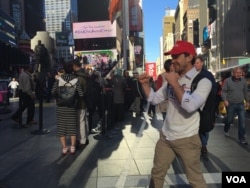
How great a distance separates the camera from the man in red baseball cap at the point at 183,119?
3980 millimetres

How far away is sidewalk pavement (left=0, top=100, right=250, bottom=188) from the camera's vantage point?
6.43 meters

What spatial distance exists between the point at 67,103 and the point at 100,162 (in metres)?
1.28

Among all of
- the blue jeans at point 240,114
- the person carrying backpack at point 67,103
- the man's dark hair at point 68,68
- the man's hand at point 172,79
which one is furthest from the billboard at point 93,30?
the man's hand at point 172,79

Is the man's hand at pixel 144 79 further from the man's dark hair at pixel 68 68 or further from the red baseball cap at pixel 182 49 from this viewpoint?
the man's dark hair at pixel 68 68

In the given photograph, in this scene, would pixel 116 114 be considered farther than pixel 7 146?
Yes

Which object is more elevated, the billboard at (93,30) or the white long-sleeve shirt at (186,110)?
the billboard at (93,30)

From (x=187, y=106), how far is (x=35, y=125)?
9.83 m

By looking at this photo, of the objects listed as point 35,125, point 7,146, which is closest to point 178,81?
point 7,146

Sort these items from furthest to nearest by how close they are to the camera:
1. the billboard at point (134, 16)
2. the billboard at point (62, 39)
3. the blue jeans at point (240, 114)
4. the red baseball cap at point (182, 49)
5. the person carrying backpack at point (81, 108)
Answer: the billboard at point (62, 39) → the billboard at point (134, 16) → the blue jeans at point (240, 114) → the person carrying backpack at point (81, 108) → the red baseball cap at point (182, 49)

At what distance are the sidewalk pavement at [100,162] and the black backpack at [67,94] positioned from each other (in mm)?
1004

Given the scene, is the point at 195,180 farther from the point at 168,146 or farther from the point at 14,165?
the point at 14,165

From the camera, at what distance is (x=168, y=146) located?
4.43m

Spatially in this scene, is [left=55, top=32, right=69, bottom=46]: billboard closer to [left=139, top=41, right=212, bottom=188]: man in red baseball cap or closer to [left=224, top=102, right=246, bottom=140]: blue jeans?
[left=224, top=102, right=246, bottom=140]: blue jeans

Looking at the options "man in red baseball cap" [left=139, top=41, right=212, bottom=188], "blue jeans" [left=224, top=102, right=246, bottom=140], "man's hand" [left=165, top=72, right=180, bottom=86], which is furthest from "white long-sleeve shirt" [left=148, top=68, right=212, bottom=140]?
"blue jeans" [left=224, top=102, right=246, bottom=140]
